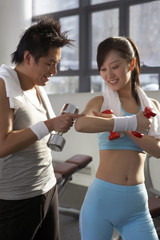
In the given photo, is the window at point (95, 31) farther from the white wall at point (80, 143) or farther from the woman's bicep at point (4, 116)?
the woman's bicep at point (4, 116)

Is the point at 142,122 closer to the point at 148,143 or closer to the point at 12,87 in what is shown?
the point at 148,143

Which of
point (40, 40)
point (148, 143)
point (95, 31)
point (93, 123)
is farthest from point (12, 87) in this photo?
point (95, 31)

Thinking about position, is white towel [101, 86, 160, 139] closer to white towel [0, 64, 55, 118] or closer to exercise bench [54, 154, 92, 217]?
white towel [0, 64, 55, 118]

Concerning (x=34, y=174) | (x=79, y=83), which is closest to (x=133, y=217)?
(x=34, y=174)

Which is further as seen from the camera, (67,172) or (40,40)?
(67,172)

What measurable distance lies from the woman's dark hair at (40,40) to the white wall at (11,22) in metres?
2.80

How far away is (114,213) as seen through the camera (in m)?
1.13

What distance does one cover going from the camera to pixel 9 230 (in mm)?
1146

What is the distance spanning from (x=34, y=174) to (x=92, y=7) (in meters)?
3.08

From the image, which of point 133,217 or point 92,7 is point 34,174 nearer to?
point 133,217

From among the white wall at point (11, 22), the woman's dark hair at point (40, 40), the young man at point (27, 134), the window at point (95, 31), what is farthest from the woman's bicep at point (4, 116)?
the white wall at point (11, 22)

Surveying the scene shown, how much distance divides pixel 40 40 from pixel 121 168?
23.6 inches

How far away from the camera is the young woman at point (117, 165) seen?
112 cm

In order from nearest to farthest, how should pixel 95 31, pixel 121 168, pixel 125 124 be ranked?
pixel 125 124 < pixel 121 168 < pixel 95 31
